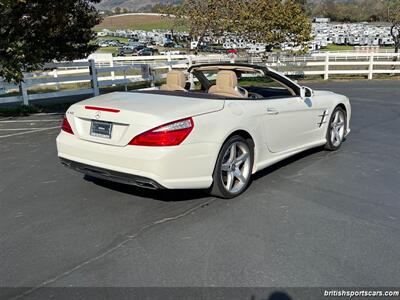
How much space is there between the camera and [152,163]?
4.42 metres

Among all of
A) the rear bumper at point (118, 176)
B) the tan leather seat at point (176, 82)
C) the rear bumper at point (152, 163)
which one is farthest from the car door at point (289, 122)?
the rear bumper at point (118, 176)

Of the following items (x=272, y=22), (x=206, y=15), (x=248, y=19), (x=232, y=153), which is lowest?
(x=232, y=153)

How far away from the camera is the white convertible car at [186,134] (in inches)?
177

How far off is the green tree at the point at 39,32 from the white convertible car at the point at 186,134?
494cm

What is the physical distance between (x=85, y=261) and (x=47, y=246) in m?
0.49

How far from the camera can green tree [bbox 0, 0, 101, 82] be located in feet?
35.6

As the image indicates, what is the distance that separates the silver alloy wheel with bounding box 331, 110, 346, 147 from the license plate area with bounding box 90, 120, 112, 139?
3950 millimetres

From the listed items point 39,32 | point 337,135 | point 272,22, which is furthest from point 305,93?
point 272,22

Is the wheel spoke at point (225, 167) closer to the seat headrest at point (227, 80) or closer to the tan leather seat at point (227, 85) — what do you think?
the tan leather seat at point (227, 85)

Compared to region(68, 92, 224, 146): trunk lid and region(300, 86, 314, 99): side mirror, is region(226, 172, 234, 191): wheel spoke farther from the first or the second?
region(300, 86, 314, 99): side mirror

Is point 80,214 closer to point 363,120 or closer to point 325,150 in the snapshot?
point 325,150

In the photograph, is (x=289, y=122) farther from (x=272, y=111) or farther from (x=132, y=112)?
(x=132, y=112)

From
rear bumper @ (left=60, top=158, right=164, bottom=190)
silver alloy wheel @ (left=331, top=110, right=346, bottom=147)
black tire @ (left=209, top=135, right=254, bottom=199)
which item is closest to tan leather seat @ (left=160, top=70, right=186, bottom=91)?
black tire @ (left=209, top=135, right=254, bottom=199)

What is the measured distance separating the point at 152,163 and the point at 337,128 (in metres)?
4.11
